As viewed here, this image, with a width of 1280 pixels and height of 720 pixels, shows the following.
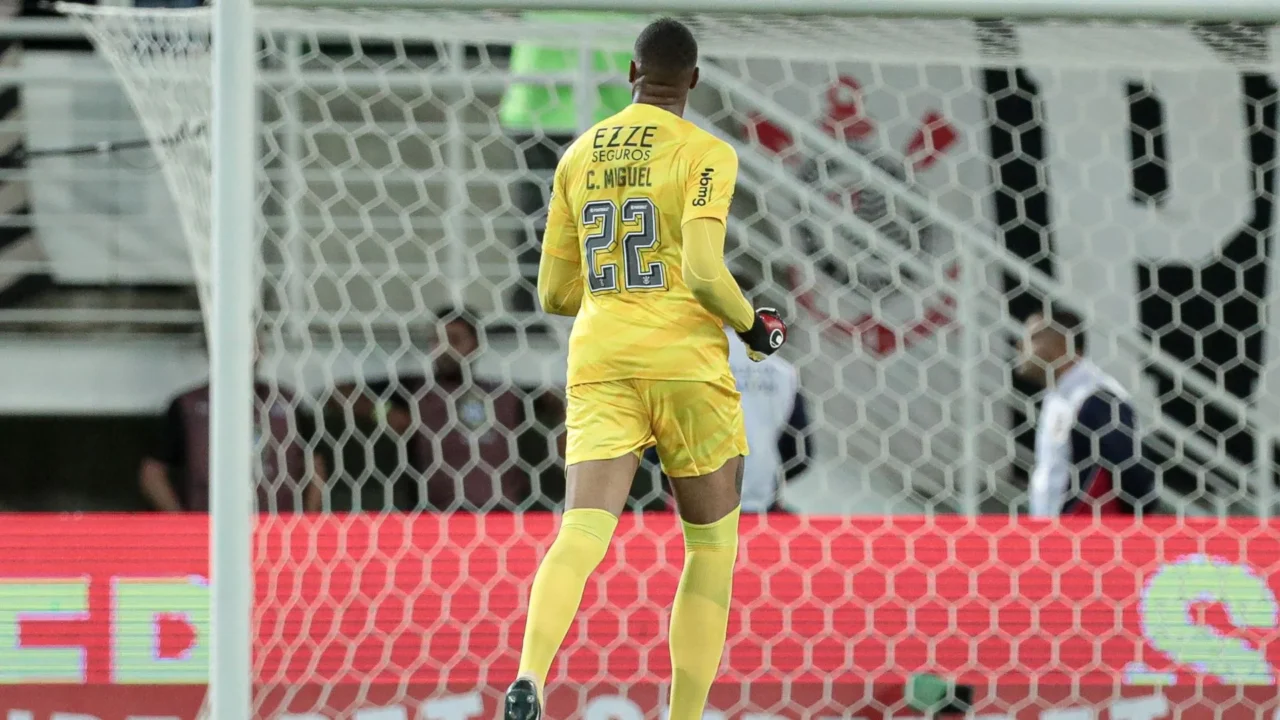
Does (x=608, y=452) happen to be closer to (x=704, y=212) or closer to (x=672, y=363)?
(x=672, y=363)

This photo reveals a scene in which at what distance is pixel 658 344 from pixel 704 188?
0.29m

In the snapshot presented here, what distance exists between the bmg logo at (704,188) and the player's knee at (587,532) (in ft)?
1.88

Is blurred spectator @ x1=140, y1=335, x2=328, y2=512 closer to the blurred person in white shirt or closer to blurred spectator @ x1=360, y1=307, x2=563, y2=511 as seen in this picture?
blurred spectator @ x1=360, y1=307, x2=563, y2=511

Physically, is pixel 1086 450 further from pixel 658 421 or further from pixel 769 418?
pixel 658 421

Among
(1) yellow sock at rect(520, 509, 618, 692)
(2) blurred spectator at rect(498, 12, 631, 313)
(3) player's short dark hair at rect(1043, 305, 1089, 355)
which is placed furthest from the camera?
(2) blurred spectator at rect(498, 12, 631, 313)

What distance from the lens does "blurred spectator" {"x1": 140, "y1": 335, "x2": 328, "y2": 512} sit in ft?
15.2

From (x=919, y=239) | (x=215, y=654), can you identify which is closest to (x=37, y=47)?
(x=919, y=239)

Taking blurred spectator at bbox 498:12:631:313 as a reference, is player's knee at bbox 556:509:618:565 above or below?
below

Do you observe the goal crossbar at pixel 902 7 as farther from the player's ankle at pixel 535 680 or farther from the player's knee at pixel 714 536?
the player's ankle at pixel 535 680

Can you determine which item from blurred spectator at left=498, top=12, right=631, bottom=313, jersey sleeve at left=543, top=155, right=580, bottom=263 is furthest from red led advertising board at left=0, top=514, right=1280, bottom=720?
blurred spectator at left=498, top=12, right=631, bottom=313

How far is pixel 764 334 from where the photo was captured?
2885 mm

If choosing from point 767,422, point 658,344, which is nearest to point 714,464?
point 658,344

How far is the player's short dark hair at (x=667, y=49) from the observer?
289 cm

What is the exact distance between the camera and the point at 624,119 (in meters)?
2.92
